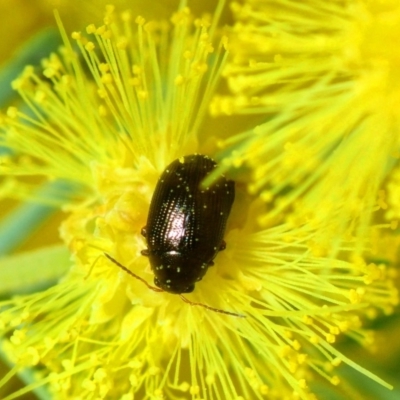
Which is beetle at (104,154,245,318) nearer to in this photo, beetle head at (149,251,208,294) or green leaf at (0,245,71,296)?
beetle head at (149,251,208,294)

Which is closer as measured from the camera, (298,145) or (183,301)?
(298,145)

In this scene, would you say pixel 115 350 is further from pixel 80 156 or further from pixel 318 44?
pixel 318 44

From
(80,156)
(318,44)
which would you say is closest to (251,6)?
(318,44)

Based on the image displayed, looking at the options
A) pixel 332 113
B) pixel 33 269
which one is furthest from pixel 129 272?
pixel 332 113

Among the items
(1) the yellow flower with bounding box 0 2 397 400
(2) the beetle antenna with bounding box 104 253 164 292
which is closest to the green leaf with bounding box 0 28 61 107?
(1) the yellow flower with bounding box 0 2 397 400

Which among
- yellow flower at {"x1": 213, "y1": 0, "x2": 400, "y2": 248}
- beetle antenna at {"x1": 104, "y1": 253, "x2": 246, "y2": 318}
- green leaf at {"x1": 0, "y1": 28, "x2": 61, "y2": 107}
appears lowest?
beetle antenna at {"x1": 104, "y1": 253, "x2": 246, "y2": 318}
